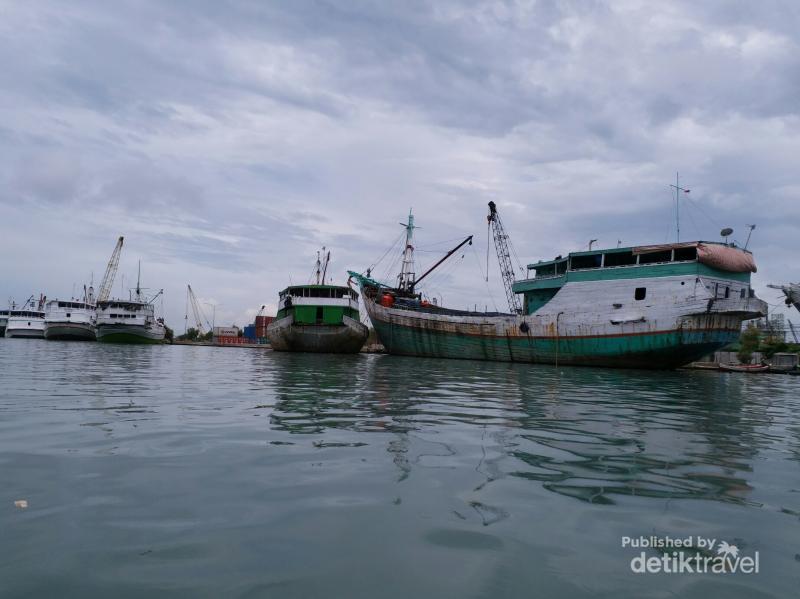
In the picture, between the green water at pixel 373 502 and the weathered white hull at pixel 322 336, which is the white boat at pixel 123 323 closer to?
the weathered white hull at pixel 322 336

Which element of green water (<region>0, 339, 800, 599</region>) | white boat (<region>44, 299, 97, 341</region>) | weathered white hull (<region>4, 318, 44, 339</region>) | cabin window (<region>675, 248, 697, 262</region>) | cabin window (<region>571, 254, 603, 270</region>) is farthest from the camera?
weathered white hull (<region>4, 318, 44, 339</region>)

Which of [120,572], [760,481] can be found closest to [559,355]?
[760,481]

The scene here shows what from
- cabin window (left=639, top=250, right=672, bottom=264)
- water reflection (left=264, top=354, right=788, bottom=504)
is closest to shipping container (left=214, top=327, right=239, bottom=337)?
cabin window (left=639, top=250, right=672, bottom=264)

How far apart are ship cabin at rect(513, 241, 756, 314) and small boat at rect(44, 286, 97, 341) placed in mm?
57294

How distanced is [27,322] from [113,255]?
19.0 m

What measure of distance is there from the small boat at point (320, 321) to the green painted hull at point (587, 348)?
4.53m

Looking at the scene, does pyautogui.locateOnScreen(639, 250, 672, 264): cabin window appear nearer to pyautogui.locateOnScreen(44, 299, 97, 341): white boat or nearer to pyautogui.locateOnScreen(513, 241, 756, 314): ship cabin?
pyautogui.locateOnScreen(513, 241, 756, 314): ship cabin

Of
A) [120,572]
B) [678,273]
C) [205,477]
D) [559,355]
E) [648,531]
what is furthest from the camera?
[559,355]

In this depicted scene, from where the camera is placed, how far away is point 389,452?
6035mm

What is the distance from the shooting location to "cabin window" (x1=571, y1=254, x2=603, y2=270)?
98.6 feet

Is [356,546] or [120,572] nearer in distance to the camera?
[120,572]

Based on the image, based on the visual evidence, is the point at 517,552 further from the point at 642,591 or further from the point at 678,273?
the point at 678,273

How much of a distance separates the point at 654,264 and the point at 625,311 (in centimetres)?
283

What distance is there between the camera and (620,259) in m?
29.4
